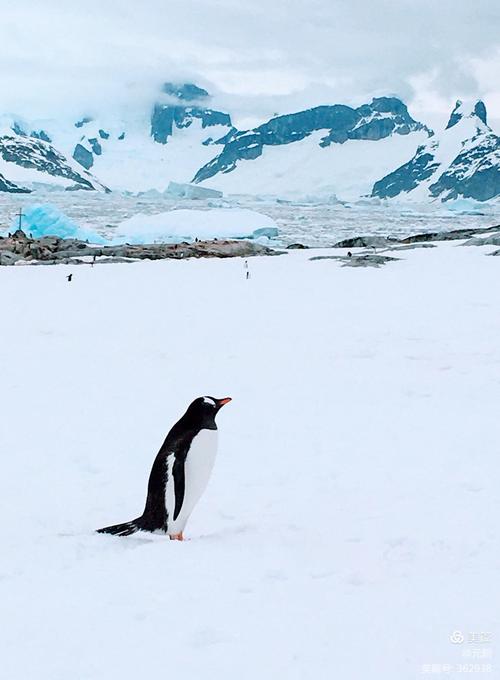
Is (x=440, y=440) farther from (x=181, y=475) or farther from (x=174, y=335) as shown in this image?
(x=174, y=335)

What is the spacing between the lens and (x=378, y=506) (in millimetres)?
4398

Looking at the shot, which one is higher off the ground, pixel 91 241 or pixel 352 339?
pixel 91 241

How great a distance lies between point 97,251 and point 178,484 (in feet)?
81.0

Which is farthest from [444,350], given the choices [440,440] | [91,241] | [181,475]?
[91,241]

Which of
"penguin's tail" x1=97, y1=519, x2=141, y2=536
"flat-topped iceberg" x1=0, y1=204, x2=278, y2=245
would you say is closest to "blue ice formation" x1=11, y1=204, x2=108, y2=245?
"flat-topped iceberg" x1=0, y1=204, x2=278, y2=245

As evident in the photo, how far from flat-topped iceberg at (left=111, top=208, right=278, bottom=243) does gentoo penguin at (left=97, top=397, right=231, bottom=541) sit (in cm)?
3805

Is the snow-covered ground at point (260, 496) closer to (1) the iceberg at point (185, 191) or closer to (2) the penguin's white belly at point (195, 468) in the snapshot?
(2) the penguin's white belly at point (195, 468)

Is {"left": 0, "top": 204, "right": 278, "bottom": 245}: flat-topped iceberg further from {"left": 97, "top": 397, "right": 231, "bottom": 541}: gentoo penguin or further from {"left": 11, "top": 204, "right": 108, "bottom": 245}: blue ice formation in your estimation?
{"left": 97, "top": 397, "right": 231, "bottom": 541}: gentoo penguin

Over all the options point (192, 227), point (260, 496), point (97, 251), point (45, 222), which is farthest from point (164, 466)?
point (192, 227)

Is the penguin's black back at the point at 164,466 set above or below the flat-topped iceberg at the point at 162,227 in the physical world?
below

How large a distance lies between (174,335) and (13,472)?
17.3ft

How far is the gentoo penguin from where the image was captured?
12.9 ft

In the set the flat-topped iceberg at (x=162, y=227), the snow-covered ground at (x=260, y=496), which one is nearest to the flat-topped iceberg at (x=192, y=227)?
the flat-topped iceberg at (x=162, y=227)

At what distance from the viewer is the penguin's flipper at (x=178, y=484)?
390 cm
